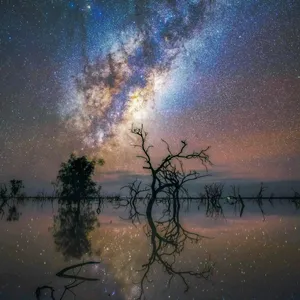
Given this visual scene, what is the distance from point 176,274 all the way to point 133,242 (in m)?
4.20

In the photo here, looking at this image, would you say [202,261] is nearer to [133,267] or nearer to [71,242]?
[133,267]

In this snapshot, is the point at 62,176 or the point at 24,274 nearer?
the point at 24,274

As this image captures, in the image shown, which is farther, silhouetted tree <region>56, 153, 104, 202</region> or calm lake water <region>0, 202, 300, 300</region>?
silhouetted tree <region>56, 153, 104, 202</region>

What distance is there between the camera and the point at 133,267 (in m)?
6.33

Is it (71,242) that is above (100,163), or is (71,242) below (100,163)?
below

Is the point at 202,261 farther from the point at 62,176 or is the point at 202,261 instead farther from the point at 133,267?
the point at 62,176

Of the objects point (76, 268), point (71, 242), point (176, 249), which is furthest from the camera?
point (71, 242)

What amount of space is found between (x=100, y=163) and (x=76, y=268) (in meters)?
57.9

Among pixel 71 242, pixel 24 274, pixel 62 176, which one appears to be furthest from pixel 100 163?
→ pixel 24 274

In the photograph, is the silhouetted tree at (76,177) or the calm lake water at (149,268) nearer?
the calm lake water at (149,268)

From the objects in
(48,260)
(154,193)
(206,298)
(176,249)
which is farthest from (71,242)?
(154,193)

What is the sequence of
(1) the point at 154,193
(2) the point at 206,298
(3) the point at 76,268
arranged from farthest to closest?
(1) the point at 154,193 < (3) the point at 76,268 < (2) the point at 206,298

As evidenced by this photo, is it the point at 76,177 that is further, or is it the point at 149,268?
A: the point at 76,177

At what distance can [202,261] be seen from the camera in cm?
690
